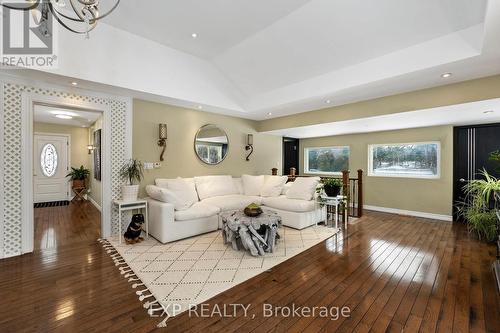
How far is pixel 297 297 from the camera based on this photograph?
86.7 inches

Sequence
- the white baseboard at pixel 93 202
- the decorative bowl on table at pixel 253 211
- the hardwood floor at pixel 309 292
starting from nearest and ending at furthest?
the hardwood floor at pixel 309 292, the decorative bowl on table at pixel 253 211, the white baseboard at pixel 93 202

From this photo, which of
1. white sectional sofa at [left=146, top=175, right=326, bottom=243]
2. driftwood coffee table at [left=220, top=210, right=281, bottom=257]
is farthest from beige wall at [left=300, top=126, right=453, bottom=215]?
driftwood coffee table at [left=220, top=210, right=281, bottom=257]

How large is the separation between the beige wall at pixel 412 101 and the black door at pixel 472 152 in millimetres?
2414

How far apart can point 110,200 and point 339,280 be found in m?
3.71

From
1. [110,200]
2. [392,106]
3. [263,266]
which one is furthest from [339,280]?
[110,200]

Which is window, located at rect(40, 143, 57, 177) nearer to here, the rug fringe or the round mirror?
the rug fringe

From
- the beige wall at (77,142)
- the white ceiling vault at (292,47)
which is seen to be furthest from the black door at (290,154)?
the beige wall at (77,142)

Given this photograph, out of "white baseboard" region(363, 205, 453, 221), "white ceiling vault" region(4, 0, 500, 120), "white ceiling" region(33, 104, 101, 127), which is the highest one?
"white ceiling vault" region(4, 0, 500, 120)

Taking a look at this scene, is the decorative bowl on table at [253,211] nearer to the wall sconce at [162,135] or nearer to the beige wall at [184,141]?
the beige wall at [184,141]

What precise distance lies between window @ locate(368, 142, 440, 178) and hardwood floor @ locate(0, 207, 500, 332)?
2.48 meters

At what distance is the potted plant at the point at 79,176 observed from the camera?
7.03 metres

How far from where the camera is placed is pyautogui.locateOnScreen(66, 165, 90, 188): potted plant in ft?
23.1

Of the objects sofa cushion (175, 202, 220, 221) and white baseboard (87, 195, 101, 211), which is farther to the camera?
white baseboard (87, 195, 101, 211)

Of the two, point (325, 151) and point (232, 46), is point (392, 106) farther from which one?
point (325, 151)
